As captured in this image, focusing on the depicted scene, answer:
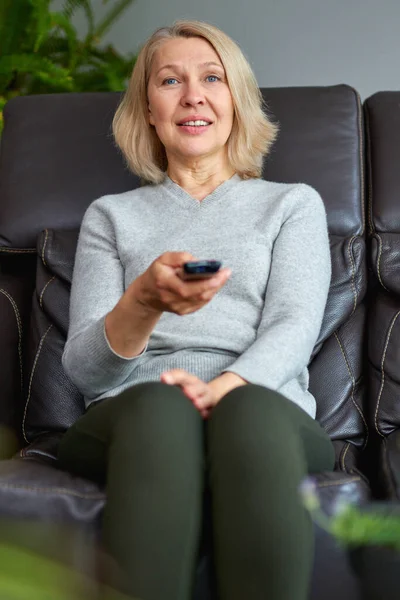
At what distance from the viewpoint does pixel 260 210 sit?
1459mm

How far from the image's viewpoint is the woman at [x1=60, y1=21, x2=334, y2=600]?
838mm

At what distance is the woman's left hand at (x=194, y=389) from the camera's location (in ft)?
3.45

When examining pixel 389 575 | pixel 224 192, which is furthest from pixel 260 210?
pixel 389 575

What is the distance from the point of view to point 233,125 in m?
1.60

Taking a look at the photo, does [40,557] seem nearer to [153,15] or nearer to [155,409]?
[155,409]

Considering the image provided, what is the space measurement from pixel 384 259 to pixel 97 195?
0.64 meters

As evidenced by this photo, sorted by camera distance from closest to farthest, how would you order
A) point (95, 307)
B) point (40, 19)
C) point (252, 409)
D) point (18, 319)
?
point (252, 409) < point (95, 307) < point (18, 319) < point (40, 19)

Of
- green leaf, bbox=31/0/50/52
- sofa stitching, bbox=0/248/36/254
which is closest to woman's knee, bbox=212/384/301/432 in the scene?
sofa stitching, bbox=0/248/36/254

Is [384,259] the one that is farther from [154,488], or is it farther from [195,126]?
[154,488]

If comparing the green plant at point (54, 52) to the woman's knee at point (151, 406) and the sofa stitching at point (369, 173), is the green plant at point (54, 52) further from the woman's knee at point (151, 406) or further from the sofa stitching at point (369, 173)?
the woman's knee at point (151, 406)

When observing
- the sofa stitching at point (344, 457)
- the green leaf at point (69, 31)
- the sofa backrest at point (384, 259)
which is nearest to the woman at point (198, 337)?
the sofa stitching at point (344, 457)

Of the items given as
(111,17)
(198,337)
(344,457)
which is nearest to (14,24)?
(111,17)

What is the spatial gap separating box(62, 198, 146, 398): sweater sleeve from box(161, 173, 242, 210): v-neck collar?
5.5 inches

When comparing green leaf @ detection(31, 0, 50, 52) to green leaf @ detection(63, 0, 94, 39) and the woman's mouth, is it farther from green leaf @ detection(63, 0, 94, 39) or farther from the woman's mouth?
the woman's mouth
